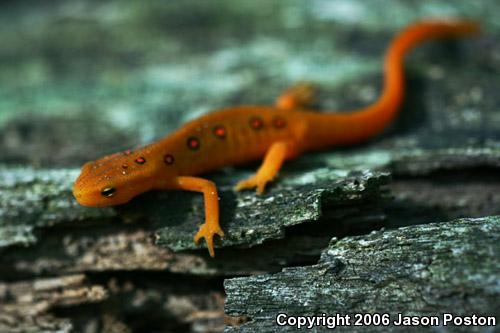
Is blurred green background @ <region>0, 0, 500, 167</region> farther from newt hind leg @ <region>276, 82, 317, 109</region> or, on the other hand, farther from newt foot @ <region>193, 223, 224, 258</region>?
newt foot @ <region>193, 223, 224, 258</region>

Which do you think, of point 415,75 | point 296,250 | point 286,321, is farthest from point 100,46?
point 286,321

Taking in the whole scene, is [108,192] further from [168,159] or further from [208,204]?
[208,204]

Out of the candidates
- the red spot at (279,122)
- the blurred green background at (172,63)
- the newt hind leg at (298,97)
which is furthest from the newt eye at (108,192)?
the newt hind leg at (298,97)

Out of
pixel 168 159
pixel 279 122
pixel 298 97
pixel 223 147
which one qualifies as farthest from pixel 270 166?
pixel 298 97

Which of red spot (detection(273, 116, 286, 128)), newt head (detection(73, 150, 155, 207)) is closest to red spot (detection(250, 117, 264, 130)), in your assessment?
red spot (detection(273, 116, 286, 128))

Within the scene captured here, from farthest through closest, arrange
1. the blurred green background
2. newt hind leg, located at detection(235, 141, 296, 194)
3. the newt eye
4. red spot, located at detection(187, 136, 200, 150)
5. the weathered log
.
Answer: the blurred green background → red spot, located at detection(187, 136, 200, 150) → newt hind leg, located at detection(235, 141, 296, 194) → the newt eye → the weathered log

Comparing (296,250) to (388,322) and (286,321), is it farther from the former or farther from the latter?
(388,322)

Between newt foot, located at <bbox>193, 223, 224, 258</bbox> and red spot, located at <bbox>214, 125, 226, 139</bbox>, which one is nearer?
newt foot, located at <bbox>193, 223, 224, 258</bbox>
